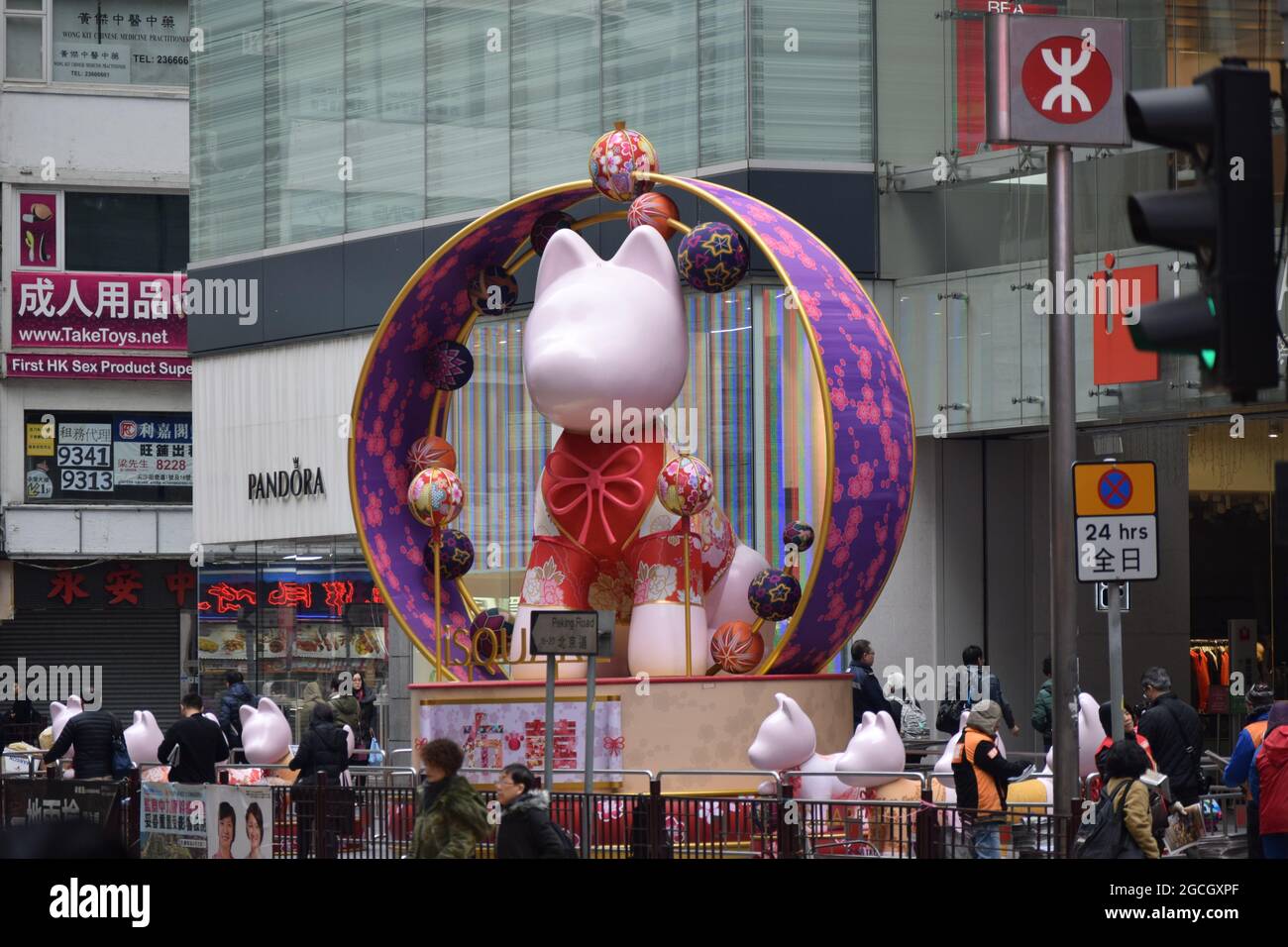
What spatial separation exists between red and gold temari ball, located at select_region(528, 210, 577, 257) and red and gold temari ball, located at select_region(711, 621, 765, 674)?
4.06 meters

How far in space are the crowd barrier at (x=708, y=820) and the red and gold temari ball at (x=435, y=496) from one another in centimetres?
246

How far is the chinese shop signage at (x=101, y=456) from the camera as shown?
39281 millimetres

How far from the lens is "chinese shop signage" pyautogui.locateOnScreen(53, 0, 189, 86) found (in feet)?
132

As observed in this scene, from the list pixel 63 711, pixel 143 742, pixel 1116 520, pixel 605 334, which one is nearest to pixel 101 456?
pixel 63 711

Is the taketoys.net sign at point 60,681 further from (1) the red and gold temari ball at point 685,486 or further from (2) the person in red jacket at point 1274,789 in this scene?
(2) the person in red jacket at point 1274,789

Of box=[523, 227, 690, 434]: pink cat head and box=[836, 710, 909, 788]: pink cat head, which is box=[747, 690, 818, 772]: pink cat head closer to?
box=[836, 710, 909, 788]: pink cat head

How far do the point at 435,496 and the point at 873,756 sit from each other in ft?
17.1

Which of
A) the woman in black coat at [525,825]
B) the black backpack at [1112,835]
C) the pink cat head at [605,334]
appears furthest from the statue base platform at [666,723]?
the black backpack at [1112,835]

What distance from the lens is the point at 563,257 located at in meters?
17.8

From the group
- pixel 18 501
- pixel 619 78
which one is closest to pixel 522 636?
pixel 619 78

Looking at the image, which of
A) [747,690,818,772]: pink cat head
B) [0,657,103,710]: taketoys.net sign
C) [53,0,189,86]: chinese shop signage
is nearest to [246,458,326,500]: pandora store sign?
[0,657,103,710]: taketoys.net sign

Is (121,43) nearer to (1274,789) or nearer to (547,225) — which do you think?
(547,225)

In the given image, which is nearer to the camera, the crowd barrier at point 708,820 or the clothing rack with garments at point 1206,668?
the crowd barrier at point 708,820
